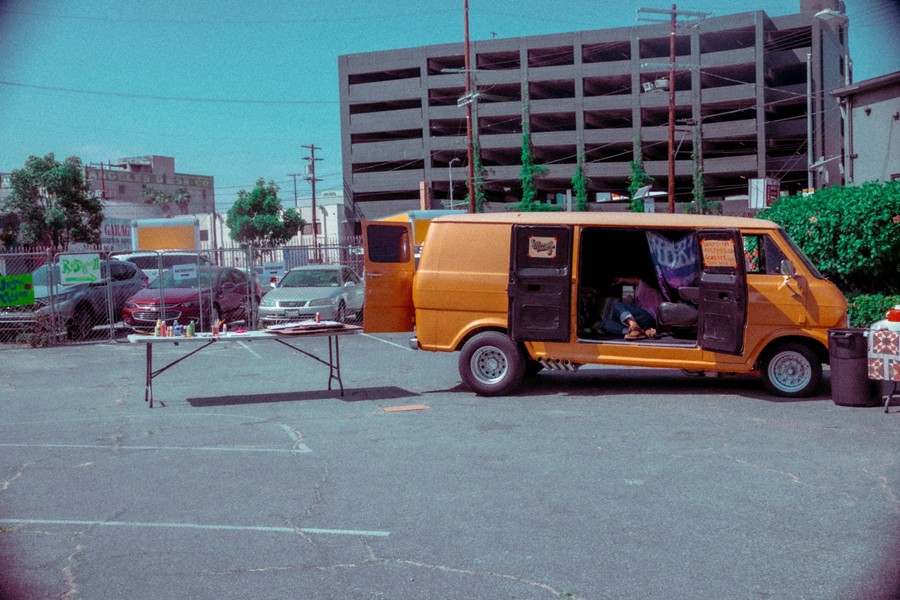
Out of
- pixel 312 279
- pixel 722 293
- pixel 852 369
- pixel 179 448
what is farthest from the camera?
pixel 312 279

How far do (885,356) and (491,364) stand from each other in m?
4.43

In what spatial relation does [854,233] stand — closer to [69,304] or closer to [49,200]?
[69,304]

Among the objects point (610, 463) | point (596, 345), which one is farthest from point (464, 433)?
point (596, 345)

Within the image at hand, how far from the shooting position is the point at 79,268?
18.6 meters

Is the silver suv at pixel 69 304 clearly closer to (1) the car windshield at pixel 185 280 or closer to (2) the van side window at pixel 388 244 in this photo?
(1) the car windshield at pixel 185 280

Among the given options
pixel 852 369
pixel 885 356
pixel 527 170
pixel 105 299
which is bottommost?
pixel 852 369

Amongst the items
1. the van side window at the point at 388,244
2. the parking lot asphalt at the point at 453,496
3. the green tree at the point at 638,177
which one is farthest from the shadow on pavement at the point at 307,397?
the green tree at the point at 638,177

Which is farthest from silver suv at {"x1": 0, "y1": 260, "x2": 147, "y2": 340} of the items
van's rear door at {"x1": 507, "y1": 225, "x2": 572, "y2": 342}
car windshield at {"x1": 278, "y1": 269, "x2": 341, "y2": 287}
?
van's rear door at {"x1": 507, "y1": 225, "x2": 572, "y2": 342}

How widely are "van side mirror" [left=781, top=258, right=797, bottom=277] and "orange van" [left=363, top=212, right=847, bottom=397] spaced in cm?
2

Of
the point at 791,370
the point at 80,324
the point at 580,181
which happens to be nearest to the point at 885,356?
the point at 791,370

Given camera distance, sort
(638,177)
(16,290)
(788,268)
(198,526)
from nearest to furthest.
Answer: (198,526) < (788,268) < (16,290) < (638,177)

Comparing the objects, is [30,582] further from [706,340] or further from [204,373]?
[204,373]

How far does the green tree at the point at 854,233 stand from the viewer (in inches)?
546

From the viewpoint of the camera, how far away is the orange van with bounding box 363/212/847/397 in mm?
9914
